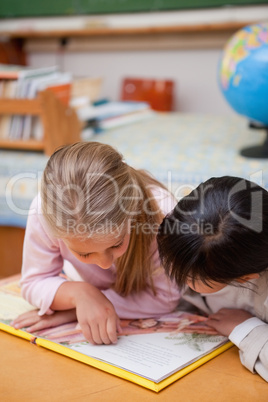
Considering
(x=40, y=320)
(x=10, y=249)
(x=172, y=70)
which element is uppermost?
(x=172, y=70)

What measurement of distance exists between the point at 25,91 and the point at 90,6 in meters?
1.30

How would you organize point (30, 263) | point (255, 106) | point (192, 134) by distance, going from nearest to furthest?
point (30, 263) → point (255, 106) → point (192, 134)

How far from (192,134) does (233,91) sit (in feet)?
1.24

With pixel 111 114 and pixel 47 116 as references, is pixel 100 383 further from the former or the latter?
pixel 111 114

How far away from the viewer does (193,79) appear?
2900 mm

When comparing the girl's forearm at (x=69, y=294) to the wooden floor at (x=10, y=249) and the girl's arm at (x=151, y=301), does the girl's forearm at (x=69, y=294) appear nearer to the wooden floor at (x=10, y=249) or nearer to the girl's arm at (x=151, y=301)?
the girl's arm at (x=151, y=301)

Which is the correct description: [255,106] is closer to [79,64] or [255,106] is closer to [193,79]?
[193,79]

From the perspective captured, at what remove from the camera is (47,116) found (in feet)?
5.87

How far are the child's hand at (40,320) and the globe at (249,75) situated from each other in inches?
36.2

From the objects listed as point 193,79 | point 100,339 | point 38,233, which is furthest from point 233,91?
point 193,79

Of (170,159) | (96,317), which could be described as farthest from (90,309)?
(170,159)

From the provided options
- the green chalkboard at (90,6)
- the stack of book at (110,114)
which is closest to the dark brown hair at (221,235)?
the stack of book at (110,114)

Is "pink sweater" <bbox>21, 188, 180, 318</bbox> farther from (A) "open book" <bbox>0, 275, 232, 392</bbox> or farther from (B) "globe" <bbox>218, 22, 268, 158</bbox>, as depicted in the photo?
(B) "globe" <bbox>218, 22, 268, 158</bbox>

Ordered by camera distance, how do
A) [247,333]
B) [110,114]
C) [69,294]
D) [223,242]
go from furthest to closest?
1. [110,114]
2. [69,294]
3. [247,333]
4. [223,242]
